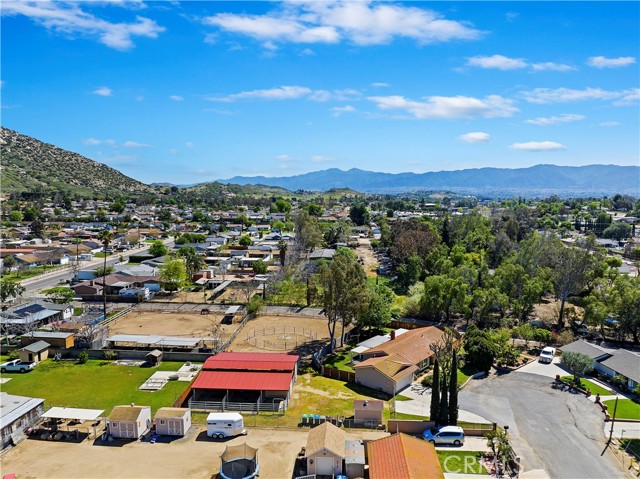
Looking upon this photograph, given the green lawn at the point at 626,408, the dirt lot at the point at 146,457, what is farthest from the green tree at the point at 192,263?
the green lawn at the point at 626,408

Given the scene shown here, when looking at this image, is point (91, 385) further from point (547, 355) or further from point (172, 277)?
point (547, 355)

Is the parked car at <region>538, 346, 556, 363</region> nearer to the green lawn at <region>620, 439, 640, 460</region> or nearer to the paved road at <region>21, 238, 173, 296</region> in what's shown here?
the green lawn at <region>620, 439, 640, 460</region>

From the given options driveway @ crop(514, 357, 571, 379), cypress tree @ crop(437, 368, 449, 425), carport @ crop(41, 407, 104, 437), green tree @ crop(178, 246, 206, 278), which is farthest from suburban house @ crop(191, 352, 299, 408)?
green tree @ crop(178, 246, 206, 278)

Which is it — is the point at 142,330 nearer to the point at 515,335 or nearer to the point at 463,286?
the point at 463,286

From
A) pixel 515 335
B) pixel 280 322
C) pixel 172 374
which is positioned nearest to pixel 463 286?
pixel 515 335

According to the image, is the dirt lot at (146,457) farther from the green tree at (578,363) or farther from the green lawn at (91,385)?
the green tree at (578,363)
